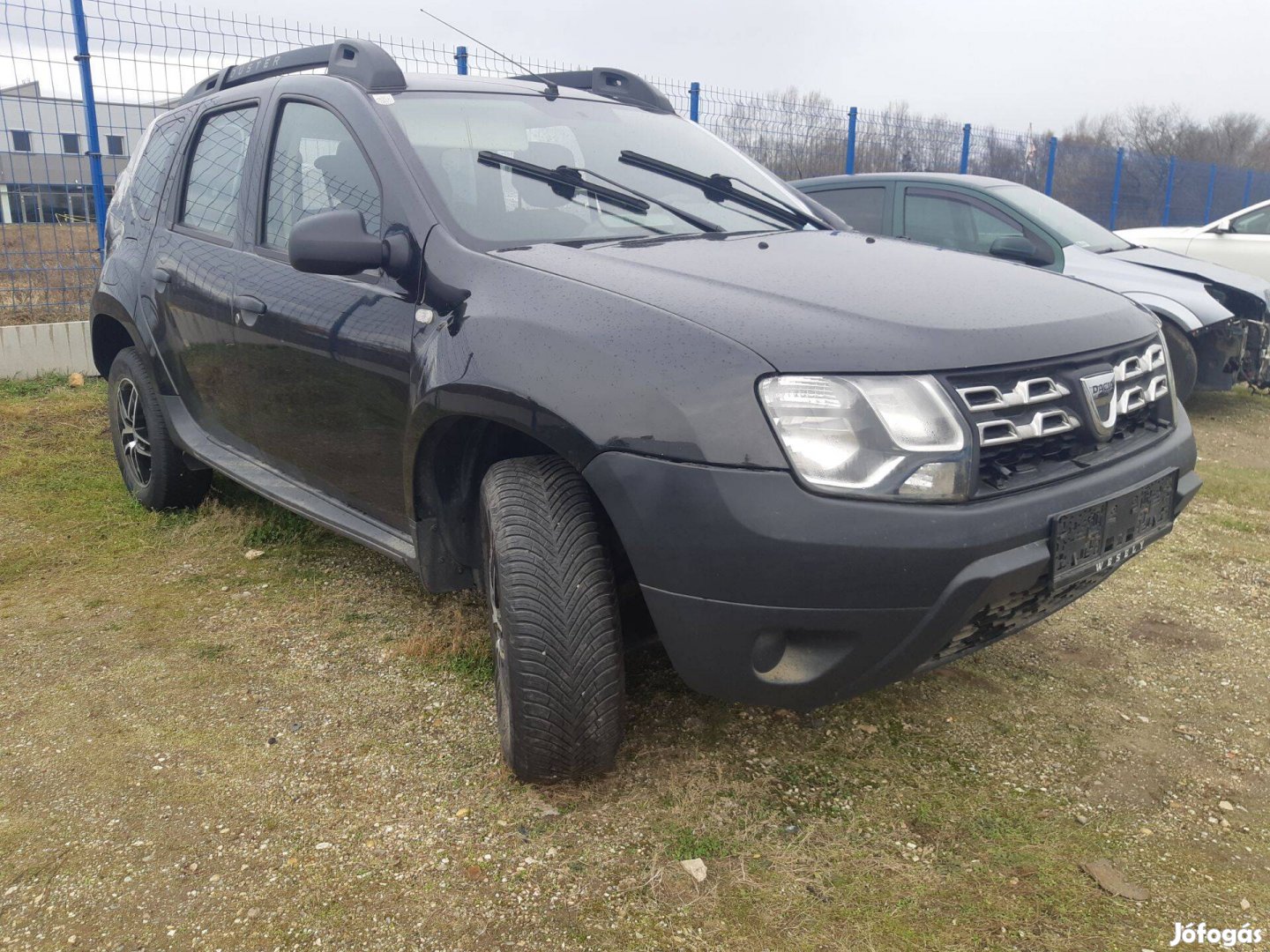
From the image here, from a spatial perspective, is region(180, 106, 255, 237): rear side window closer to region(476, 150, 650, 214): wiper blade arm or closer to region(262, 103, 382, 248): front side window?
region(262, 103, 382, 248): front side window

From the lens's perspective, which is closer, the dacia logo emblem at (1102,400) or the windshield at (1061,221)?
the dacia logo emblem at (1102,400)

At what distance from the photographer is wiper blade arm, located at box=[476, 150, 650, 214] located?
2.84 metres

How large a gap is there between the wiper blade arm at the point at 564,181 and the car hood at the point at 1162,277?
4.26m

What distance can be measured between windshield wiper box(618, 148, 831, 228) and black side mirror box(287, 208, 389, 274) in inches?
35.4

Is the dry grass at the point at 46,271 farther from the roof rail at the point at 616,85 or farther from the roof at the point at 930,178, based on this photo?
the roof at the point at 930,178

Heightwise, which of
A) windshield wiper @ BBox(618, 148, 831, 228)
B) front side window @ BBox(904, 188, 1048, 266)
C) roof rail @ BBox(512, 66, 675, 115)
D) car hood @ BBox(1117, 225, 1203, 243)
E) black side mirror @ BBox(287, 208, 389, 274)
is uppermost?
roof rail @ BBox(512, 66, 675, 115)

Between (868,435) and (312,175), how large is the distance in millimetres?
2039

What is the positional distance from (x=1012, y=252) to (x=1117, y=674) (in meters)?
3.69

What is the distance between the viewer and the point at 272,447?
11.2ft

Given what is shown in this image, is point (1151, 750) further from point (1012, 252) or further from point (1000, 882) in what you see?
point (1012, 252)

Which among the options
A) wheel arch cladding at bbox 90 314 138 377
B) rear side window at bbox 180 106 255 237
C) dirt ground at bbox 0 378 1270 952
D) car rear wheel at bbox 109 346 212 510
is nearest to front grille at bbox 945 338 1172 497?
dirt ground at bbox 0 378 1270 952

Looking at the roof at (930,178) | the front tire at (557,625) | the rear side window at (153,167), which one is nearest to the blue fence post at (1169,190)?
the roof at (930,178)

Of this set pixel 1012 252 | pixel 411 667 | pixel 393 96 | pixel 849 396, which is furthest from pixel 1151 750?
pixel 1012 252

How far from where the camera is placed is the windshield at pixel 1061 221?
6.60 meters
